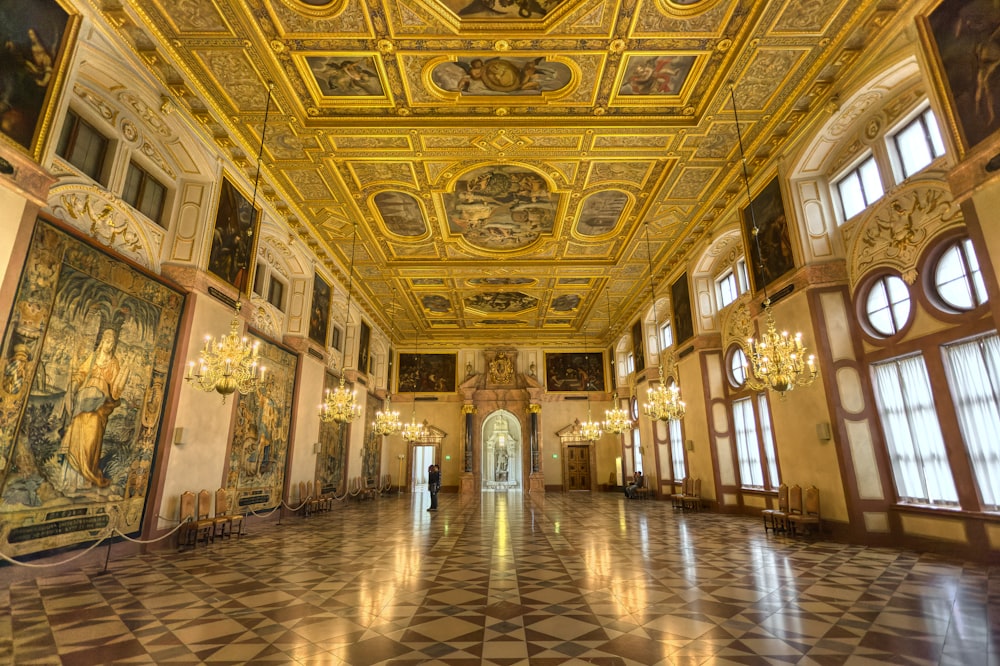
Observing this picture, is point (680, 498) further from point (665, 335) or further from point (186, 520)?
point (186, 520)

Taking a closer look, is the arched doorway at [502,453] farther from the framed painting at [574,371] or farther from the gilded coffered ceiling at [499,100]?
the gilded coffered ceiling at [499,100]

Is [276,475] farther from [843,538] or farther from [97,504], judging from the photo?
[843,538]

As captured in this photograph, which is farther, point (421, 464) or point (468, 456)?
point (421, 464)

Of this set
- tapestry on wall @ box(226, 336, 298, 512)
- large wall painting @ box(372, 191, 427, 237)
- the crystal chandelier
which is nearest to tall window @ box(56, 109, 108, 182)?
the crystal chandelier

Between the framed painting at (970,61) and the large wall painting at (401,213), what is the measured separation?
10.6m

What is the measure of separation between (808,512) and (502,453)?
20851mm

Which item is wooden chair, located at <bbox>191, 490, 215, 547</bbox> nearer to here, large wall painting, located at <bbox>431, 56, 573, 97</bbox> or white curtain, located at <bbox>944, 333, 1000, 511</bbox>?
large wall painting, located at <bbox>431, 56, 573, 97</bbox>

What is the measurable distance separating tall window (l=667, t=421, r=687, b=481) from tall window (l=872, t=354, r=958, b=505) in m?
8.92

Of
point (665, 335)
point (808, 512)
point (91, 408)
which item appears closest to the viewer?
point (91, 408)

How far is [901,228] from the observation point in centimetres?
826

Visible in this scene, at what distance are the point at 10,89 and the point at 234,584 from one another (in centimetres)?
664

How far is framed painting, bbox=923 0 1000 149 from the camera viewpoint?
5898mm

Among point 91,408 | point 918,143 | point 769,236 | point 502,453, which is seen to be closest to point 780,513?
point 769,236

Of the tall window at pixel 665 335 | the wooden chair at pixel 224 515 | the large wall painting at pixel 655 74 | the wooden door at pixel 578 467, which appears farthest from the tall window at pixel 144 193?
the wooden door at pixel 578 467
